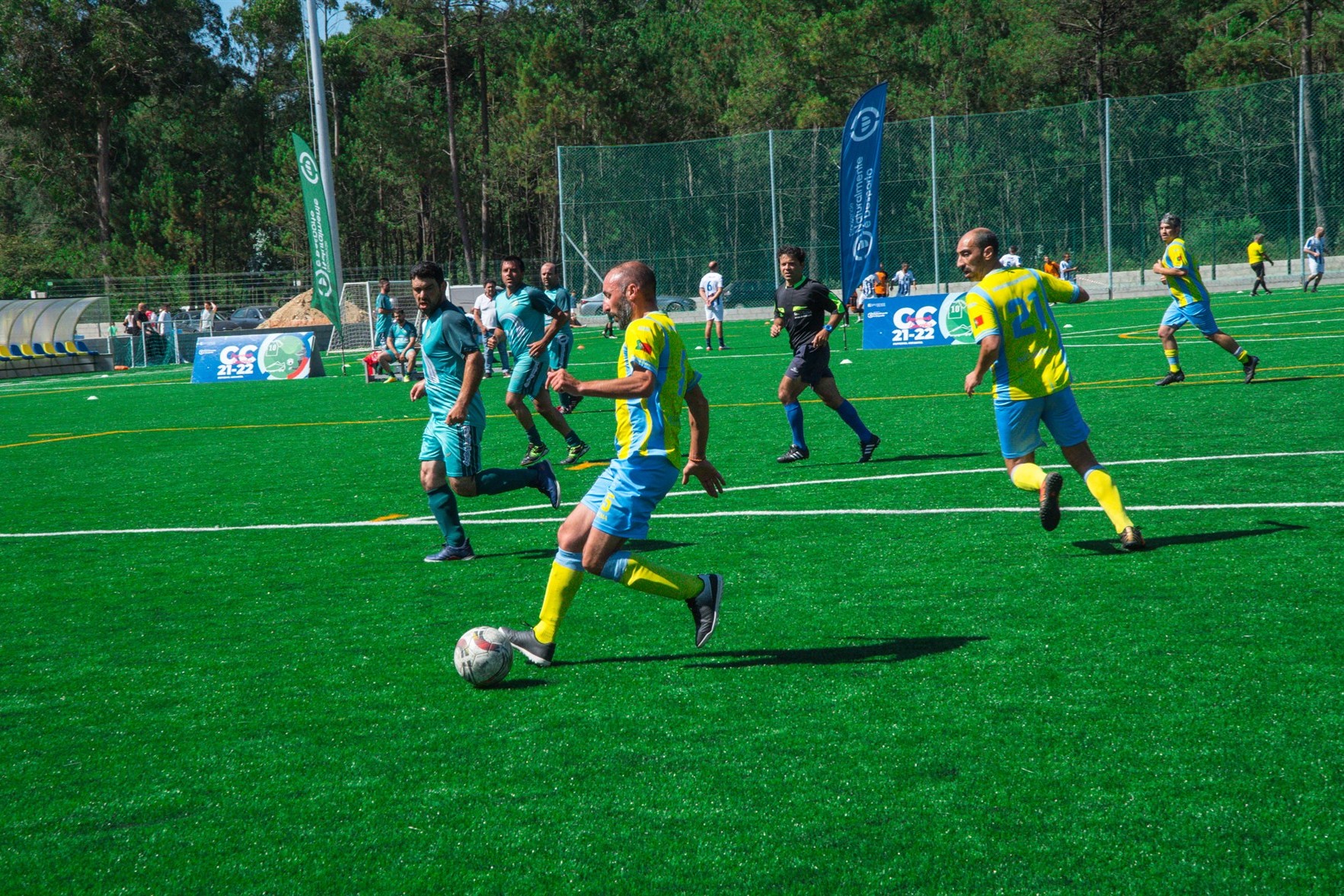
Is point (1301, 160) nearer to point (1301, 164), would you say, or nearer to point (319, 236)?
point (1301, 164)

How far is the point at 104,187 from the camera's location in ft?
227

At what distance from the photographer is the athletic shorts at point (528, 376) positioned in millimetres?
12922

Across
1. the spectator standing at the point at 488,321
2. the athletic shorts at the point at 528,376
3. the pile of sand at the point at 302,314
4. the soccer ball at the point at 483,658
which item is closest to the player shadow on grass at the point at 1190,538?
the soccer ball at the point at 483,658

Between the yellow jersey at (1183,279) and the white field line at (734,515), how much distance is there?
702 cm

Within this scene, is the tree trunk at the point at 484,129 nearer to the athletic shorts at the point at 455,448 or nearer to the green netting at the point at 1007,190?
the green netting at the point at 1007,190

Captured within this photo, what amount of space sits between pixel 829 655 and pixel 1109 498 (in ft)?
8.01

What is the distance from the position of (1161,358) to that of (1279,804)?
1676 cm

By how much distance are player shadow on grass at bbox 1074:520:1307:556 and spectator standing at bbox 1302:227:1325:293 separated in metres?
32.1

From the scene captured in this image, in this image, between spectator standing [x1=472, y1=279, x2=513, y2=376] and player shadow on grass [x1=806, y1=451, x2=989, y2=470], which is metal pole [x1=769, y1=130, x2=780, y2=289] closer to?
spectator standing [x1=472, y1=279, x2=513, y2=376]

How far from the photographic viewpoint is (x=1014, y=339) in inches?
288

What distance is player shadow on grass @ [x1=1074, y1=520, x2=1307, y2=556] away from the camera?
23.6ft

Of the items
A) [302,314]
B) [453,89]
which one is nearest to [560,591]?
[302,314]

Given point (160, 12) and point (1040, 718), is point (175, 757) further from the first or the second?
point (160, 12)

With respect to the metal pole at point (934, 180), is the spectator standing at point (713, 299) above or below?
below
